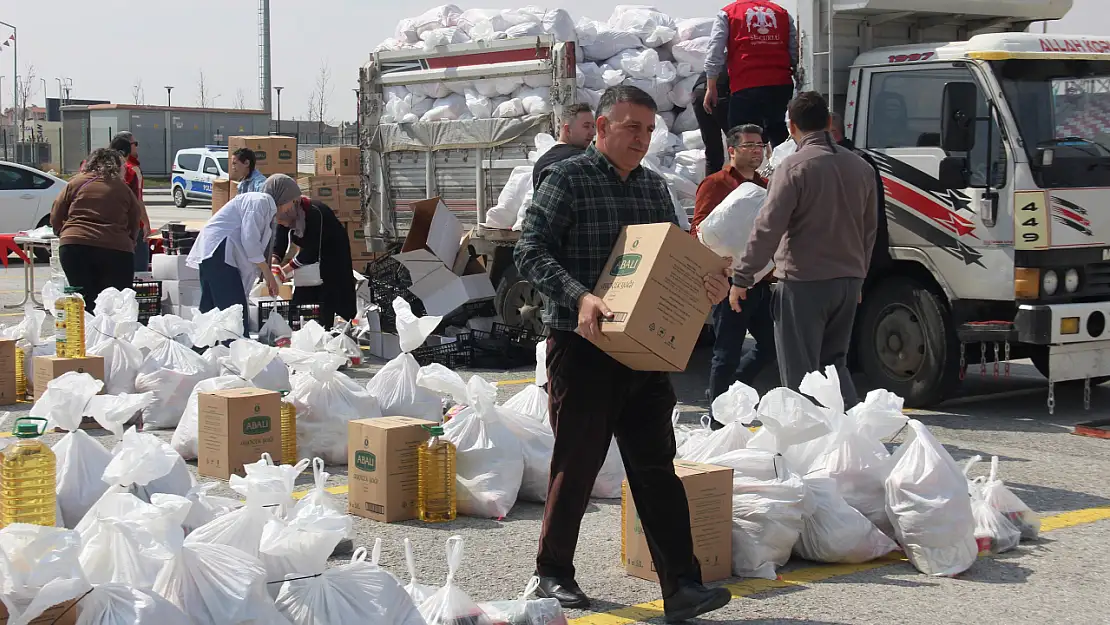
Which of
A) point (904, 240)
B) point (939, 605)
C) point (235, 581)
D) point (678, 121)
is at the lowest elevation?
point (939, 605)

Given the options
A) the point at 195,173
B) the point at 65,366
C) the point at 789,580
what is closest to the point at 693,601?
the point at 789,580

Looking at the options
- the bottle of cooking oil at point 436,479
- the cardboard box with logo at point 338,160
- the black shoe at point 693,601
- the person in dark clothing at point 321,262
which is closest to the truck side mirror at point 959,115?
the bottle of cooking oil at point 436,479

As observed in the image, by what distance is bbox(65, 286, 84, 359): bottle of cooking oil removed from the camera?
805 centimetres

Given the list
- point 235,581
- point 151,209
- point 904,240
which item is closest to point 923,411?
point 904,240

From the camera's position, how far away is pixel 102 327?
8.71m

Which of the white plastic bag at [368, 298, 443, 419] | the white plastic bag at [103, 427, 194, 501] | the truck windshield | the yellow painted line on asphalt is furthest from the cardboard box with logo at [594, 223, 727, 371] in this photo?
the truck windshield

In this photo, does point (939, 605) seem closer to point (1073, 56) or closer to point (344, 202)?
point (1073, 56)

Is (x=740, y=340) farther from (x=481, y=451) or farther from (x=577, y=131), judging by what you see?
(x=481, y=451)

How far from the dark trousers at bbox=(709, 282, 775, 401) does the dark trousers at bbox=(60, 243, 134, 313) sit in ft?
15.9

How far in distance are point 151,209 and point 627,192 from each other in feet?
112

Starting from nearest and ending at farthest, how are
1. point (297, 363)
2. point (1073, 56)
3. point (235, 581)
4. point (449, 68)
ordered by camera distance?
point (235, 581), point (297, 363), point (1073, 56), point (449, 68)

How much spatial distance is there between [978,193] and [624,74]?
3.14 m

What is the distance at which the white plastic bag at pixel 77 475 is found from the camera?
185 inches

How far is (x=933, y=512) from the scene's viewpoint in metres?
5.01
